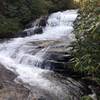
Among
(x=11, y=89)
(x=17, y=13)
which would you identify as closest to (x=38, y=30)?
(x=17, y=13)

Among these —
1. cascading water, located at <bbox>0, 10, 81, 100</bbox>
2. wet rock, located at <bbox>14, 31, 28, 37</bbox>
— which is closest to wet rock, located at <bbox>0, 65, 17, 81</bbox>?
cascading water, located at <bbox>0, 10, 81, 100</bbox>

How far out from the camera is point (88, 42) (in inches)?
283

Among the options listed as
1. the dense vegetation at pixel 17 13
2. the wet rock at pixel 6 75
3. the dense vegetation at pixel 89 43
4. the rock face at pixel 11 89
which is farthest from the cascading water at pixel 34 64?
the dense vegetation at pixel 17 13

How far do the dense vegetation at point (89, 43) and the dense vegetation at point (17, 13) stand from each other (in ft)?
21.5

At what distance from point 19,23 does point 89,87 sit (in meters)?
8.09

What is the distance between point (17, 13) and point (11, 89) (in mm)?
8919

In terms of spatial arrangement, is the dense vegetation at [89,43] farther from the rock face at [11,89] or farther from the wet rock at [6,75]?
the wet rock at [6,75]

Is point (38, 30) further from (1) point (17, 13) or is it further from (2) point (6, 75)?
(2) point (6, 75)

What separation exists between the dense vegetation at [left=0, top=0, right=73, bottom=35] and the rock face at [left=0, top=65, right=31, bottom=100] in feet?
19.6

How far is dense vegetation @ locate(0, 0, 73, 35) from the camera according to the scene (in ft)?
46.3

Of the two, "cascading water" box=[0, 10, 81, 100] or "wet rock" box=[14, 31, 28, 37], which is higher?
"cascading water" box=[0, 10, 81, 100]

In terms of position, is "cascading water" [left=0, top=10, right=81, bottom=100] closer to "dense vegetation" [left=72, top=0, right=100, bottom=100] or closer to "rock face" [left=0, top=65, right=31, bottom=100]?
"rock face" [left=0, top=65, right=31, bottom=100]

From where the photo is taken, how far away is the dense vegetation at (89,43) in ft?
21.7

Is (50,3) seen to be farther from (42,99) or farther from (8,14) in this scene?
(42,99)
